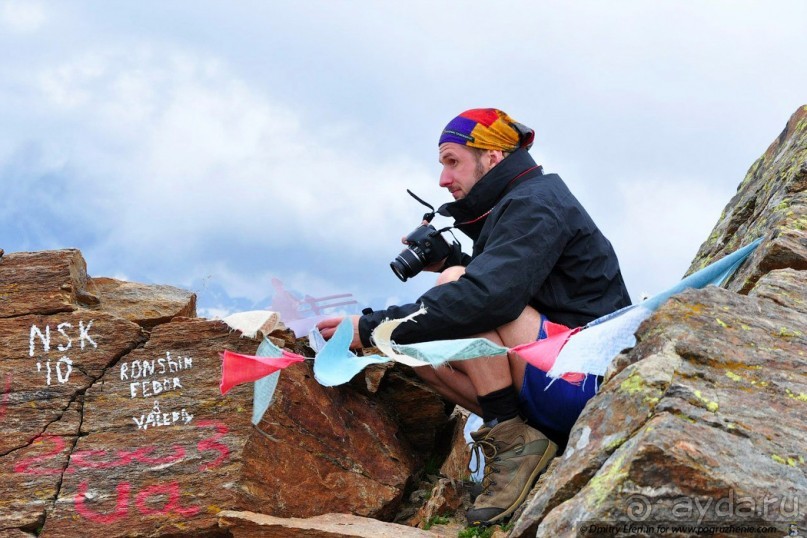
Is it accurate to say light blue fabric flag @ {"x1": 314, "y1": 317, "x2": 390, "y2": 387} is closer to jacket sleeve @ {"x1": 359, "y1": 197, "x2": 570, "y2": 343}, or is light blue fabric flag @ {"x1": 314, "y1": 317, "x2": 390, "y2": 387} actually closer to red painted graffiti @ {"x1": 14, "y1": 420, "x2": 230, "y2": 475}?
jacket sleeve @ {"x1": 359, "y1": 197, "x2": 570, "y2": 343}

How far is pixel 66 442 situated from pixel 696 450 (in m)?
4.94

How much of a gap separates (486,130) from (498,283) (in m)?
1.69

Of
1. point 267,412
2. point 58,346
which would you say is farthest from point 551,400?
point 58,346

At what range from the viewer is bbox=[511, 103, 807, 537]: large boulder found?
304 centimetres

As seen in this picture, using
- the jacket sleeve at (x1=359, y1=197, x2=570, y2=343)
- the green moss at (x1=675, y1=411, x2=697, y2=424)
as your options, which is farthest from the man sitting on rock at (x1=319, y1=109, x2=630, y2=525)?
the green moss at (x1=675, y1=411, x2=697, y2=424)

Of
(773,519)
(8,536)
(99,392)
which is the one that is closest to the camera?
(773,519)

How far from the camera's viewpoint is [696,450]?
3.13 metres

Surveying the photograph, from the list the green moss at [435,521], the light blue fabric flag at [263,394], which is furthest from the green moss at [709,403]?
the light blue fabric flag at [263,394]

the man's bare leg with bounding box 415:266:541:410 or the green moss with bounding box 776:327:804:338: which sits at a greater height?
the man's bare leg with bounding box 415:266:541:410

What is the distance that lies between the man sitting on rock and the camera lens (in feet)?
2.12

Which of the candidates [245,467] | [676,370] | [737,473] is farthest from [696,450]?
[245,467]

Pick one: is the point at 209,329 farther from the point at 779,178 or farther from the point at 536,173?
the point at 779,178

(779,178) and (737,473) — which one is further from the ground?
(779,178)

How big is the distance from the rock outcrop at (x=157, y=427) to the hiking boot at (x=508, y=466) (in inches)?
39.4
